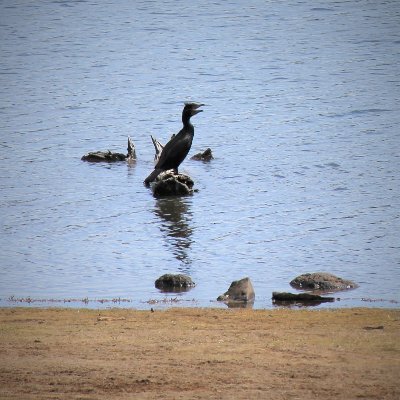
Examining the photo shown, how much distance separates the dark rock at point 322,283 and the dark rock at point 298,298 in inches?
21.0

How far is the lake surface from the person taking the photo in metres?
13.2

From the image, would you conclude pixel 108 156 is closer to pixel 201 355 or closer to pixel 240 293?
pixel 240 293

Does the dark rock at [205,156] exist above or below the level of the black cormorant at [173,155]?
above

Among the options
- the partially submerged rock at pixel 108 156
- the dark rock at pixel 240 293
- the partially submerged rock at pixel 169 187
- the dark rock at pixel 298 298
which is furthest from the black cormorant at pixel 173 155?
the dark rock at pixel 298 298

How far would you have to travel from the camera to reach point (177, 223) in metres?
15.8

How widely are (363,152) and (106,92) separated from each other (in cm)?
919

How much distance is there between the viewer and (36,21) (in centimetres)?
3972

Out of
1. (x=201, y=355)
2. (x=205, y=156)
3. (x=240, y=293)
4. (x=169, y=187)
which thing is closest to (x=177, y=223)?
(x=169, y=187)

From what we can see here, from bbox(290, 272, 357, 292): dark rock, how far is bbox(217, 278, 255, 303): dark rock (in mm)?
810

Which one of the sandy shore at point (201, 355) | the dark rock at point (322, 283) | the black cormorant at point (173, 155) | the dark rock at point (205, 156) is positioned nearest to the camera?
the sandy shore at point (201, 355)

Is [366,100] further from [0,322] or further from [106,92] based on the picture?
[0,322]

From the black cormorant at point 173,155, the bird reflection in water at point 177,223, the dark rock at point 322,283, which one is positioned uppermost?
the black cormorant at point 173,155

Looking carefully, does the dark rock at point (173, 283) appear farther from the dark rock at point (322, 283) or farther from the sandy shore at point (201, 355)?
the sandy shore at point (201, 355)

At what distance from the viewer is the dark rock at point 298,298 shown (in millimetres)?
11242
